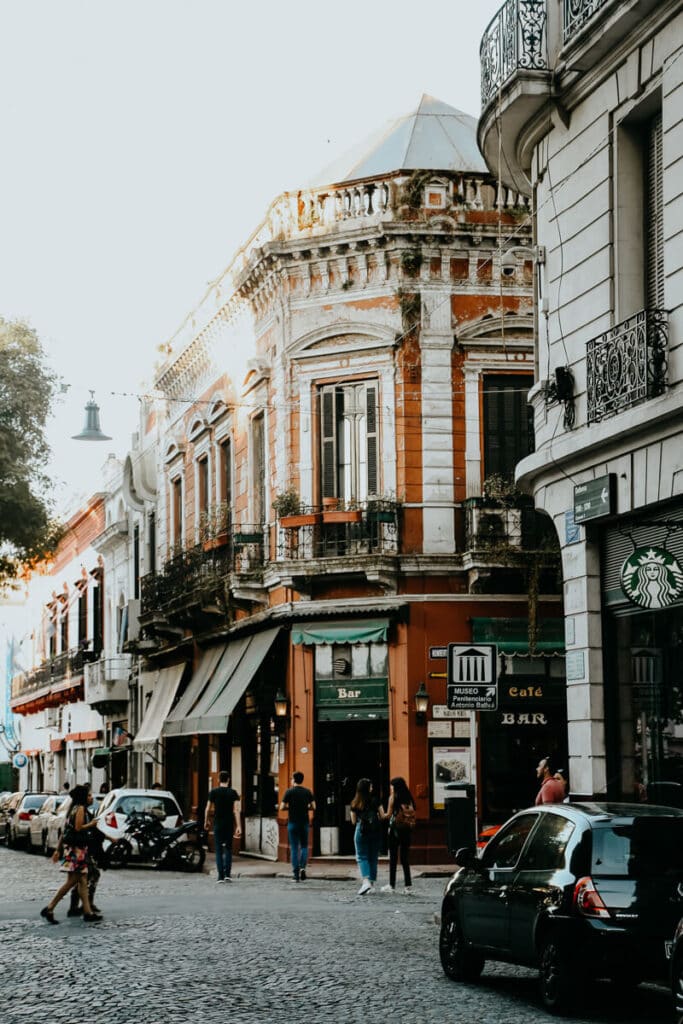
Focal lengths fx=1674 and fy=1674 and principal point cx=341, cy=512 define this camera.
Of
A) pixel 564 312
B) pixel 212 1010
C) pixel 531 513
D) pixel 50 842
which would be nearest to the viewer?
pixel 212 1010

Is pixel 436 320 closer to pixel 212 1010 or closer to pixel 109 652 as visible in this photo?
pixel 212 1010

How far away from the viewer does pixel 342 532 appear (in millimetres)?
30109

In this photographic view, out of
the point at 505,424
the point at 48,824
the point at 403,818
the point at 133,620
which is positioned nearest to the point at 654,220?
the point at 403,818

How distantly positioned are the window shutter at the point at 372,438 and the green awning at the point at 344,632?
2428 mm

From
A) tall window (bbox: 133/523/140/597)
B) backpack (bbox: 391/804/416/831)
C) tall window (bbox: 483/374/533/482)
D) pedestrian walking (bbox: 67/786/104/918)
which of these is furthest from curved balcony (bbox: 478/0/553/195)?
tall window (bbox: 133/523/140/597)

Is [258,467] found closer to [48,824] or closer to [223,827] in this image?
[223,827]

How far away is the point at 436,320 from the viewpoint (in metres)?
30.3

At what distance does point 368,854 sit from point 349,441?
9.66 metres

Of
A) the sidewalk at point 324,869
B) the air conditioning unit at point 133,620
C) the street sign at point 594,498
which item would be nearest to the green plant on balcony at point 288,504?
the sidewalk at point 324,869

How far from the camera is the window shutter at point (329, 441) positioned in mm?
30891

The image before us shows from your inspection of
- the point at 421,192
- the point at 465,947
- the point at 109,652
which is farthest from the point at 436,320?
the point at 109,652

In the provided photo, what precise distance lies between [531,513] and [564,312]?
10.0 meters

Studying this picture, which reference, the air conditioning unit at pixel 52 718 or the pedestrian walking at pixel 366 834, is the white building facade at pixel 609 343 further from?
the air conditioning unit at pixel 52 718

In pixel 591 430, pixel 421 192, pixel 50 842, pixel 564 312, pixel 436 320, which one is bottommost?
pixel 50 842
